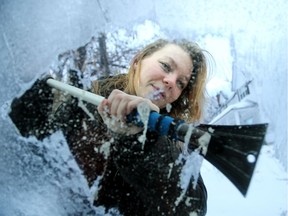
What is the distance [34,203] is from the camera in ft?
1.61

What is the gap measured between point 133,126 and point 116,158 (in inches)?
2.2

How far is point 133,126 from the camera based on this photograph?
1.32 feet

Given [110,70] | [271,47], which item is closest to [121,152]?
[110,70]

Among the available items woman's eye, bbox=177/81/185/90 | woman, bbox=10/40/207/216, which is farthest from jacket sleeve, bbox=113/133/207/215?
woman's eye, bbox=177/81/185/90

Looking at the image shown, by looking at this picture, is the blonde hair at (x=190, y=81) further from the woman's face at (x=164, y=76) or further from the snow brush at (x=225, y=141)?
the snow brush at (x=225, y=141)

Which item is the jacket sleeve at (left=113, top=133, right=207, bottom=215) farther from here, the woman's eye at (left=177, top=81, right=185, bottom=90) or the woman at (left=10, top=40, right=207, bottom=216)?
the woman's eye at (left=177, top=81, right=185, bottom=90)

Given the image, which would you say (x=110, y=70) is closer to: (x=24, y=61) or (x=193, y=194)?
(x=24, y=61)

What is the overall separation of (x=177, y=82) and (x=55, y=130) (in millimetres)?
166

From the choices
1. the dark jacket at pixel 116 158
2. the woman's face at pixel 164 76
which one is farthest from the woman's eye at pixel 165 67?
the dark jacket at pixel 116 158

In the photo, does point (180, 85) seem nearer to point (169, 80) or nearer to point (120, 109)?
point (169, 80)

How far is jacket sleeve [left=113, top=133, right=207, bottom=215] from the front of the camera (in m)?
0.42

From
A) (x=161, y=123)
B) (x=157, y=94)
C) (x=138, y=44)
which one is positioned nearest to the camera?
(x=161, y=123)

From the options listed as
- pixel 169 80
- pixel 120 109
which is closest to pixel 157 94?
pixel 169 80

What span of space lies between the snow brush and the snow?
3.6 inches
